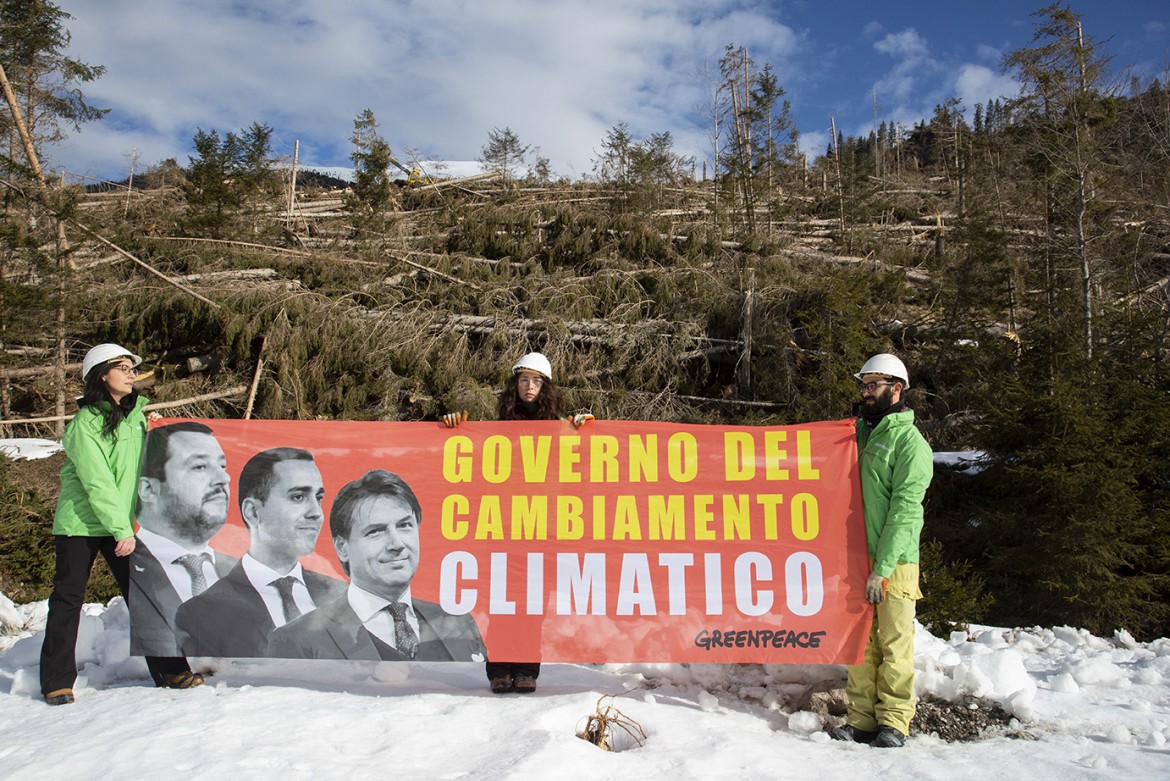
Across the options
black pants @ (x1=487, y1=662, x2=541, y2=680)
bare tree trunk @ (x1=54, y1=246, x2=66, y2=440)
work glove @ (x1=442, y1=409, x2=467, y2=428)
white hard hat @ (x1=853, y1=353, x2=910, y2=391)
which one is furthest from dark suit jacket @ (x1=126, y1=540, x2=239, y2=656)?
bare tree trunk @ (x1=54, y1=246, x2=66, y2=440)

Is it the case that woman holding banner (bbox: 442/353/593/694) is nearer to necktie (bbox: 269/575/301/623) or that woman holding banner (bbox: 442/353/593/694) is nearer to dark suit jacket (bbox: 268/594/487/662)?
dark suit jacket (bbox: 268/594/487/662)

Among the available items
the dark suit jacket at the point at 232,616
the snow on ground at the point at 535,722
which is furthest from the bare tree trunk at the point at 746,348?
the dark suit jacket at the point at 232,616

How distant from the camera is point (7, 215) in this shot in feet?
37.1

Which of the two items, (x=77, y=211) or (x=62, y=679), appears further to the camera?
(x=77, y=211)

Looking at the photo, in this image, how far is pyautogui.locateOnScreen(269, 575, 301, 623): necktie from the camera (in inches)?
167

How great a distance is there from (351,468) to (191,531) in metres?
0.98

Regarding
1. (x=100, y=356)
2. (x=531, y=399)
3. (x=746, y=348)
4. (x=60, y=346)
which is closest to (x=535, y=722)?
(x=531, y=399)

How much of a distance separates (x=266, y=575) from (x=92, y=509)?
98 centimetres

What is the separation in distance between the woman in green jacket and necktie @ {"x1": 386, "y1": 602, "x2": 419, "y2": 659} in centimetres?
117

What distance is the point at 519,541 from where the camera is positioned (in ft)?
14.3

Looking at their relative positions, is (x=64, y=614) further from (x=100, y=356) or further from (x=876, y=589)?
(x=876, y=589)

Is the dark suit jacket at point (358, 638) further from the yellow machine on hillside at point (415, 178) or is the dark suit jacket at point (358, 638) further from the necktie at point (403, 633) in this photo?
the yellow machine on hillside at point (415, 178)

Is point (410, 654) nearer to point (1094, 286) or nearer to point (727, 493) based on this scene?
→ point (727, 493)

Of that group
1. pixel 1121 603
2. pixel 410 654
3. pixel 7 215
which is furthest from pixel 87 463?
pixel 7 215
